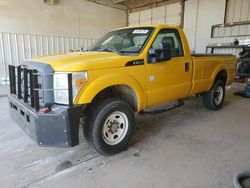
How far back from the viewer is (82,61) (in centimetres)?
255

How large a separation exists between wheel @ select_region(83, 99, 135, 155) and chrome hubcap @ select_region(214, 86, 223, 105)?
3.00 m

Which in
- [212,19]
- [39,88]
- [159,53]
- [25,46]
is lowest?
[39,88]

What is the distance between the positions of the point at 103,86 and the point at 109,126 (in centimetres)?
61

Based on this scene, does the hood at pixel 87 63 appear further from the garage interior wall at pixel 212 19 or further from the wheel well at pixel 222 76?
the garage interior wall at pixel 212 19

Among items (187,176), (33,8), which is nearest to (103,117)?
(187,176)

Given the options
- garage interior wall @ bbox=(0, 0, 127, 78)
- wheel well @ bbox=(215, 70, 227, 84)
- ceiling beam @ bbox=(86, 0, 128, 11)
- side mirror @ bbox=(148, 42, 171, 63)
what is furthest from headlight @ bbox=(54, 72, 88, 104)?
ceiling beam @ bbox=(86, 0, 128, 11)

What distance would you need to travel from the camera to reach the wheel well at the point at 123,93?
3.01m

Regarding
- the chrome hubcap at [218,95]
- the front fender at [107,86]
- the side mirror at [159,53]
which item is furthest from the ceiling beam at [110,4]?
the front fender at [107,86]

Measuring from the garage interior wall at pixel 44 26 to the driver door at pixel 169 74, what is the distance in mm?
7091

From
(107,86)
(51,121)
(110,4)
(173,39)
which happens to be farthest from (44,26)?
(51,121)

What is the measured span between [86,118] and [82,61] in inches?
29.2

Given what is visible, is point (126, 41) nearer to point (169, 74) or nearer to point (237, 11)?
point (169, 74)

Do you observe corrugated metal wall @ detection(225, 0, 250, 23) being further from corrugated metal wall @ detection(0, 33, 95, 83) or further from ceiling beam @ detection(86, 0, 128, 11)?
corrugated metal wall @ detection(0, 33, 95, 83)

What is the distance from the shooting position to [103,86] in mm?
2590
